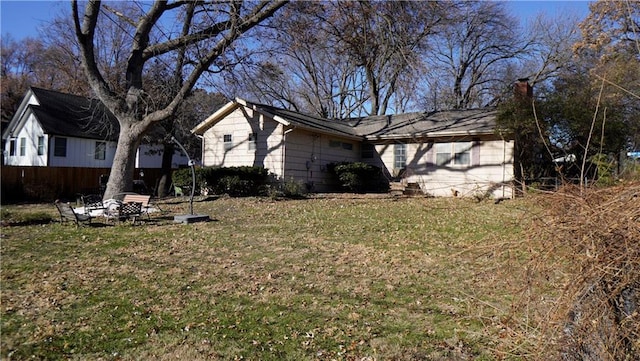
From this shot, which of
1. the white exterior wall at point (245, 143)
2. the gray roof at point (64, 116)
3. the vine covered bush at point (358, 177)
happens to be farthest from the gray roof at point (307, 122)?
the gray roof at point (64, 116)

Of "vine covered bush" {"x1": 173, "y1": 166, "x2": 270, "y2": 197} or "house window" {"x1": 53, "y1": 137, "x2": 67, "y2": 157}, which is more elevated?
"house window" {"x1": 53, "y1": 137, "x2": 67, "y2": 157}

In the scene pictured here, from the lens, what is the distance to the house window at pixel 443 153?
1952 cm

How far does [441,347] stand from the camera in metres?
4.09

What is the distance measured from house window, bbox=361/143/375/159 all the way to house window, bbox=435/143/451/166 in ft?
12.2

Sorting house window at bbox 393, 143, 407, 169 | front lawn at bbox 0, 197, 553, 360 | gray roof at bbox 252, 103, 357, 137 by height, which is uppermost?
gray roof at bbox 252, 103, 357, 137

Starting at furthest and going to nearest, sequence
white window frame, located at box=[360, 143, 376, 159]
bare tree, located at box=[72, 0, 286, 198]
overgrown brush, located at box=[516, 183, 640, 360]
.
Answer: white window frame, located at box=[360, 143, 376, 159] → bare tree, located at box=[72, 0, 286, 198] → overgrown brush, located at box=[516, 183, 640, 360]

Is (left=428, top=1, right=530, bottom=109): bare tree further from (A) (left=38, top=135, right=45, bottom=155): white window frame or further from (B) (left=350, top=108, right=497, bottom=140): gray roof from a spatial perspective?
(A) (left=38, top=135, right=45, bottom=155): white window frame

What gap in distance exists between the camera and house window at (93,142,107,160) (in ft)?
92.3

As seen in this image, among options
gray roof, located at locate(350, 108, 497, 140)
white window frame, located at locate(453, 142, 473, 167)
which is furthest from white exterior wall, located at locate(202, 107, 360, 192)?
white window frame, located at locate(453, 142, 473, 167)

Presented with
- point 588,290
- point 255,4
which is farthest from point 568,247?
point 255,4

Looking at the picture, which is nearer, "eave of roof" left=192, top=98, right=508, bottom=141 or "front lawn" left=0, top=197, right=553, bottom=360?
"front lawn" left=0, top=197, right=553, bottom=360

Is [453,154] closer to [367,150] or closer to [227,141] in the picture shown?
[367,150]

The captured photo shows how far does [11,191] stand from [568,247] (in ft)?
72.9

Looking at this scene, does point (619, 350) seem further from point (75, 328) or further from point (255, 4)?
point (255, 4)
